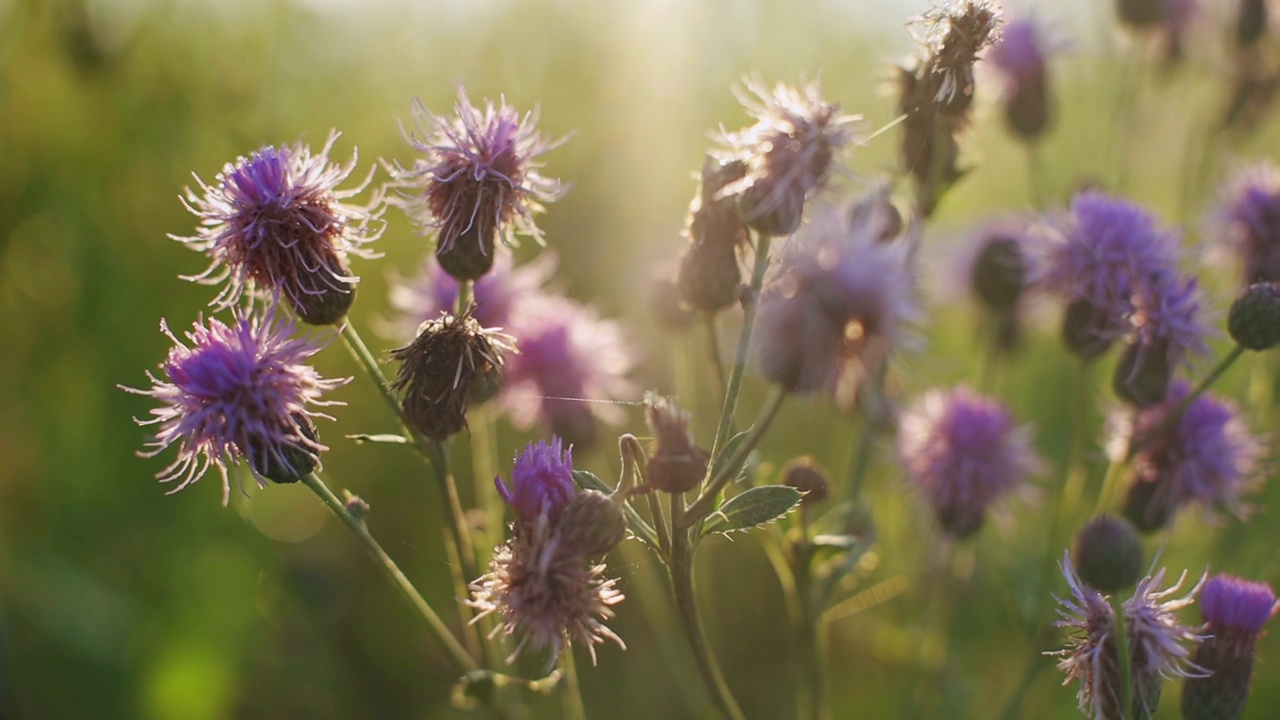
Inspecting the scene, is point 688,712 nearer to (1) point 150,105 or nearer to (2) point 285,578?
(2) point 285,578

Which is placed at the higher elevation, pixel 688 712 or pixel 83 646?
pixel 83 646

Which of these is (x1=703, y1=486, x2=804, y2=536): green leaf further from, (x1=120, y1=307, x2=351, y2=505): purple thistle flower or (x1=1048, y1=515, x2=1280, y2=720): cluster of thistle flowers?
(x1=120, y1=307, x2=351, y2=505): purple thistle flower

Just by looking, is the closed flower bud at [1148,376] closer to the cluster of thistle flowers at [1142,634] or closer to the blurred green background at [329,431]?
the cluster of thistle flowers at [1142,634]

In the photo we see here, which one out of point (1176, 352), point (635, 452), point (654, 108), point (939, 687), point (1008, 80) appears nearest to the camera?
point (635, 452)

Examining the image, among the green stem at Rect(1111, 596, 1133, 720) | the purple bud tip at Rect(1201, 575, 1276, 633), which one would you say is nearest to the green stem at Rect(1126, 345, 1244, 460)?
the purple bud tip at Rect(1201, 575, 1276, 633)

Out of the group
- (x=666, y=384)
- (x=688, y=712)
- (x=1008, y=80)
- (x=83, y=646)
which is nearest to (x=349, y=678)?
(x=83, y=646)

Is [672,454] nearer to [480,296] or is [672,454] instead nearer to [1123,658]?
[1123,658]
